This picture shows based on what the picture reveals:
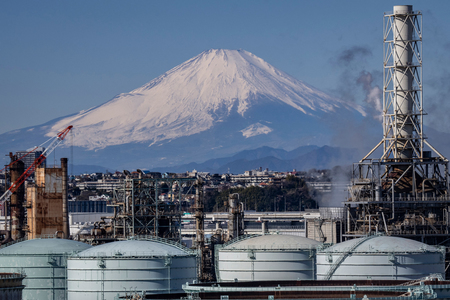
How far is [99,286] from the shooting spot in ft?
213

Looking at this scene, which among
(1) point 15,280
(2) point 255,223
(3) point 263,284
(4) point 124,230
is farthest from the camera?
(2) point 255,223


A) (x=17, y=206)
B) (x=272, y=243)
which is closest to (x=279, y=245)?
(x=272, y=243)

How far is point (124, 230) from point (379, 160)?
2740 centimetres

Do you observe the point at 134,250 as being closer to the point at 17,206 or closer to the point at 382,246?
the point at 382,246

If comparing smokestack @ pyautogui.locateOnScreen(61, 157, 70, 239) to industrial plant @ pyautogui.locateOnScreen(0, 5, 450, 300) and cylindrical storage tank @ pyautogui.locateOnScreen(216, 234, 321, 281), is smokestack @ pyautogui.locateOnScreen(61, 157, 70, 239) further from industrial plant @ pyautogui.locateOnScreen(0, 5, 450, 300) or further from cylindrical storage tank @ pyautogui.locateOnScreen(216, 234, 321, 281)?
cylindrical storage tank @ pyautogui.locateOnScreen(216, 234, 321, 281)

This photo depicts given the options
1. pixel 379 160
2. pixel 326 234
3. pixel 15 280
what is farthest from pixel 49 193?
pixel 15 280

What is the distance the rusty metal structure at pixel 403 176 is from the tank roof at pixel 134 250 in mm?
23093

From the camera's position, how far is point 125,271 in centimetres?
6481

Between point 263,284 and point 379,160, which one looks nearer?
point 263,284

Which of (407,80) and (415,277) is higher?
(407,80)

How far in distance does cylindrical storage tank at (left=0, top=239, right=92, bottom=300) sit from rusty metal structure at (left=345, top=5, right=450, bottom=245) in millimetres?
27712

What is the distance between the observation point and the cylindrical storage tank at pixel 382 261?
67500 millimetres

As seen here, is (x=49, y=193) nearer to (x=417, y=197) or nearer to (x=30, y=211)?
(x=30, y=211)

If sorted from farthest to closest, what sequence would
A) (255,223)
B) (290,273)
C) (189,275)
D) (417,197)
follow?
(255,223), (417,197), (290,273), (189,275)
